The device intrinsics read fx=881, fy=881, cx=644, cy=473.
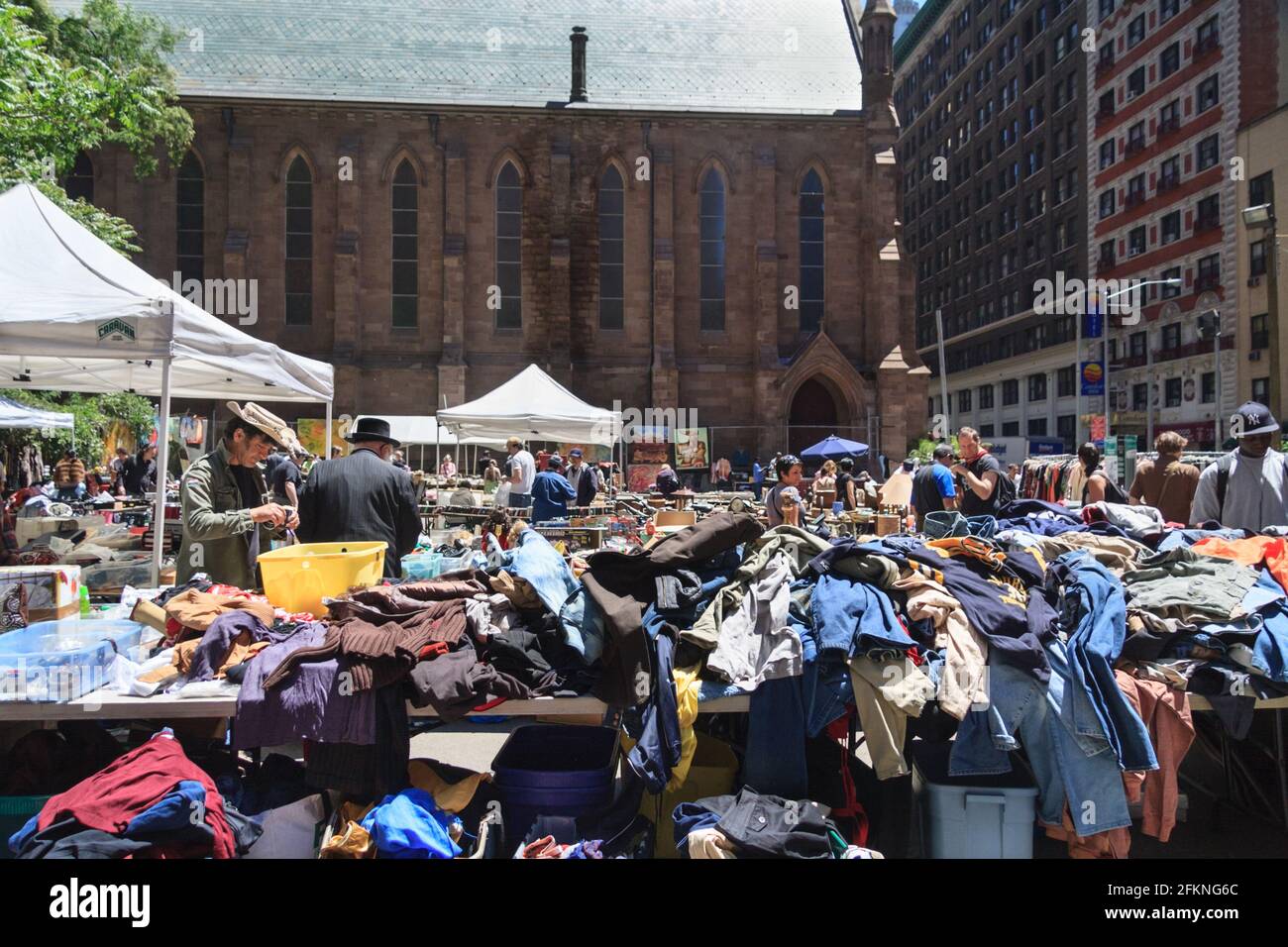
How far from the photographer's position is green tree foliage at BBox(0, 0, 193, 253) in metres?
11.2

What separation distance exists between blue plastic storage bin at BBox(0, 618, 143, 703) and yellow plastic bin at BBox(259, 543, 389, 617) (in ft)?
2.13

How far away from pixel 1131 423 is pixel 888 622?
49171 mm

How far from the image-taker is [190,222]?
3173cm

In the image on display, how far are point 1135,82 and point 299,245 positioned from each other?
44.9 meters

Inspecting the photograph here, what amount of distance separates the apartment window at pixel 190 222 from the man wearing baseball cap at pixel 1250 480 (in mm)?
32702

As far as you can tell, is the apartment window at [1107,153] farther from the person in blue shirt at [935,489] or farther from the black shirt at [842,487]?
the person in blue shirt at [935,489]

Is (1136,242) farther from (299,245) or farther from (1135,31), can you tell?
(299,245)

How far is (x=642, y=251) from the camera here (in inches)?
1287

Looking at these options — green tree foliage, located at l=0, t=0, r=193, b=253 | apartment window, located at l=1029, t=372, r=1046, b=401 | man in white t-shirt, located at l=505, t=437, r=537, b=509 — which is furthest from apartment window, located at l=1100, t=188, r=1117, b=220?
man in white t-shirt, located at l=505, t=437, r=537, b=509

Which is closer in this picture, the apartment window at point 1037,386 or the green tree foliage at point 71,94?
the green tree foliage at point 71,94

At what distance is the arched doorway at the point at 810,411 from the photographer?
108ft

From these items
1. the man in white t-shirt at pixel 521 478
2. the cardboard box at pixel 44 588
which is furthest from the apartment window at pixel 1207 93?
the cardboard box at pixel 44 588
